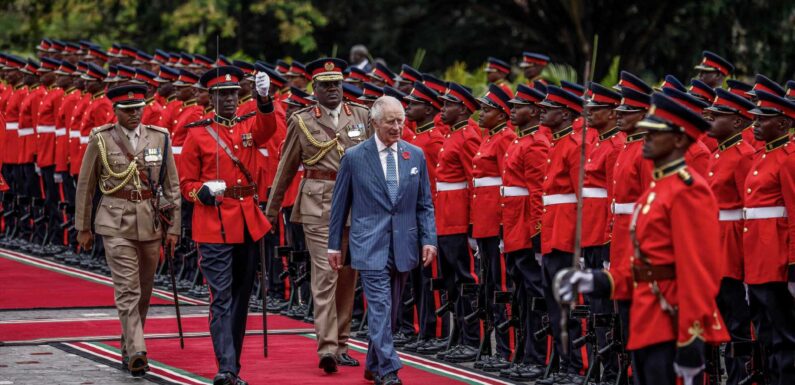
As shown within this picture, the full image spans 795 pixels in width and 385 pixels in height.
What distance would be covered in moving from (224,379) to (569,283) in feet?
13.1

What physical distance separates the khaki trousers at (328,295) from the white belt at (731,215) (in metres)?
2.83

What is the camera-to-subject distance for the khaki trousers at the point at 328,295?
486 inches

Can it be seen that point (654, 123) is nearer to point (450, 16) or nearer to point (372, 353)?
point (372, 353)

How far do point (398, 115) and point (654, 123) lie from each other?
136 inches

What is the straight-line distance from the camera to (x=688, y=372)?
8094 mm

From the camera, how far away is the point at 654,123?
836 cm

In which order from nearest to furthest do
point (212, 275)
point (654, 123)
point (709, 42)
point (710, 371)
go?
1. point (654, 123)
2. point (710, 371)
3. point (212, 275)
4. point (709, 42)

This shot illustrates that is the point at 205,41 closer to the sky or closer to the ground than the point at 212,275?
closer to the sky

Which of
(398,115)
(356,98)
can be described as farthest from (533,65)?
(398,115)

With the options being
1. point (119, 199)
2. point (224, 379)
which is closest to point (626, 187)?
point (224, 379)

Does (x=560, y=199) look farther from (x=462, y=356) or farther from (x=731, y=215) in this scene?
(x=462, y=356)

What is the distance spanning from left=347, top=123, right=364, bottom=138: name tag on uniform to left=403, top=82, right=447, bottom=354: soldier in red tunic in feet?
3.52

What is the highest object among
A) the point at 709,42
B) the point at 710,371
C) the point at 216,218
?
the point at 709,42

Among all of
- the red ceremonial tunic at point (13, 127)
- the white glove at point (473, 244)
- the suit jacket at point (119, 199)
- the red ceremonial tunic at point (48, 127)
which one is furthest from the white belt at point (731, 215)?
the red ceremonial tunic at point (13, 127)
